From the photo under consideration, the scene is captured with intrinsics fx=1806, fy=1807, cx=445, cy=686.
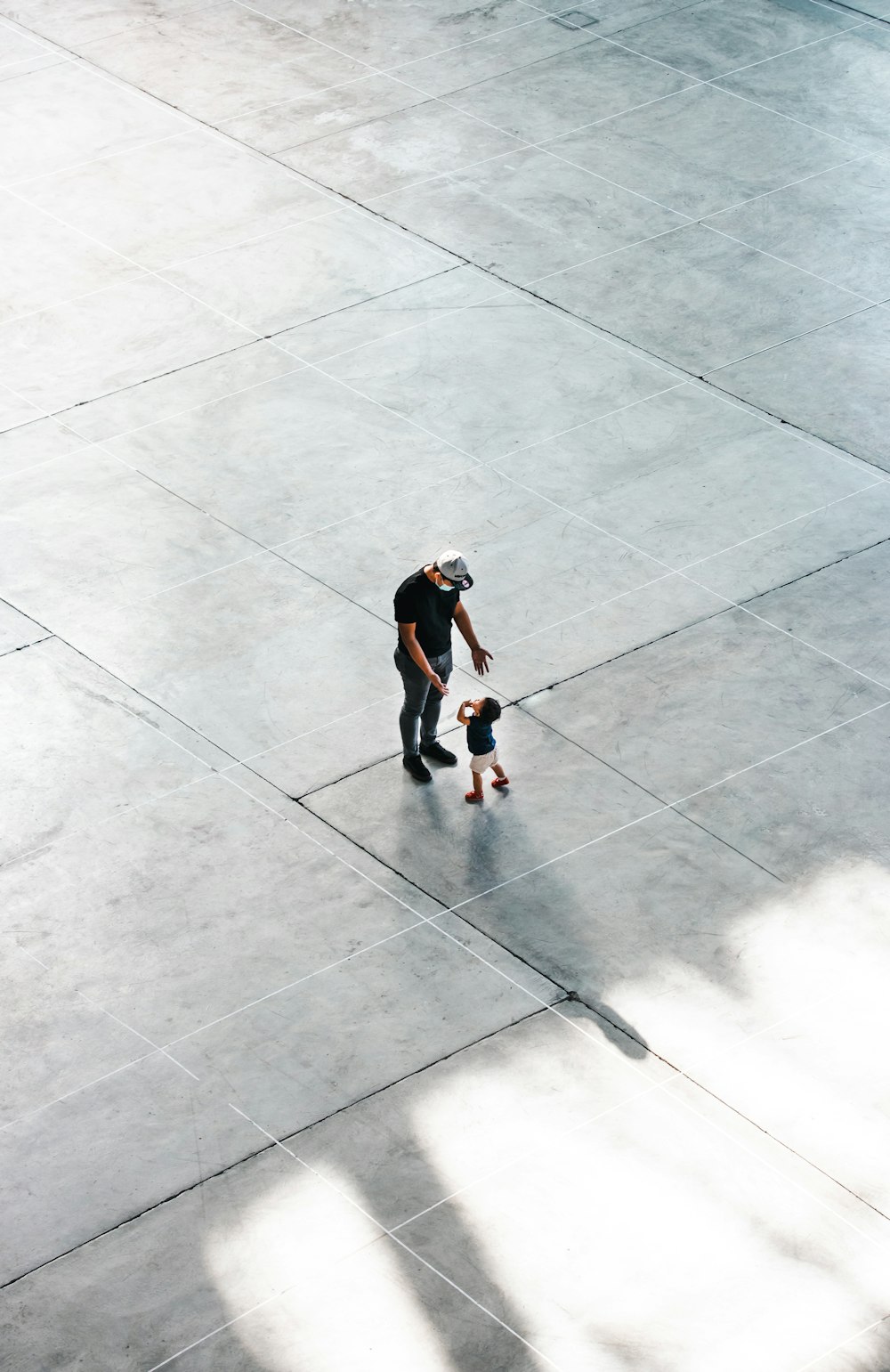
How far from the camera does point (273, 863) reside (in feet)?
35.9

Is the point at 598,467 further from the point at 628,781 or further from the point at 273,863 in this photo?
the point at 273,863

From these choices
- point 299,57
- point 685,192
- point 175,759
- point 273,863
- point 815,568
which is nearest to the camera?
point 273,863

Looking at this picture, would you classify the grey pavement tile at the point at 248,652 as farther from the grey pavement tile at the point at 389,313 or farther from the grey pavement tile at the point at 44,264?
the grey pavement tile at the point at 44,264

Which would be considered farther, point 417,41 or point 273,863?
point 417,41

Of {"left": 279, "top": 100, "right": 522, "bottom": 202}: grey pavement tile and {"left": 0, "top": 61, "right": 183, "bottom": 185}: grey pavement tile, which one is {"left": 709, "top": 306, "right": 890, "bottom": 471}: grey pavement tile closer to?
{"left": 279, "top": 100, "right": 522, "bottom": 202}: grey pavement tile

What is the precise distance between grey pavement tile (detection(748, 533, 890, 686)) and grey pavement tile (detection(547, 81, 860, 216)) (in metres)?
6.18

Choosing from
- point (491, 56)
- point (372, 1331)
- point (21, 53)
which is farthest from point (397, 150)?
point (372, 1331)

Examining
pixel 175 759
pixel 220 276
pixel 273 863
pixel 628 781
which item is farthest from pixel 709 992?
pixel 220 276

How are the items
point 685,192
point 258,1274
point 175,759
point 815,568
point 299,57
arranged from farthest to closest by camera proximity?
1. point 299,57
2. point 685,192
3. point 815,568
4. point 175,759
5. point 258,1274

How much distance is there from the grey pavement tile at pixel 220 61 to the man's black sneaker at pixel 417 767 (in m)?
11.2

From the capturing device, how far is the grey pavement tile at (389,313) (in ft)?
53.2

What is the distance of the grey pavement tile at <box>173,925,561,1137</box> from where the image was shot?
948 centimetres

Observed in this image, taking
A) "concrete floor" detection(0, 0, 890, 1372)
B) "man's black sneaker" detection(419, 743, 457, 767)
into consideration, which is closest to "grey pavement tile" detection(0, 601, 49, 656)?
"concrete floor" detection(0, 0, 890, 1372)

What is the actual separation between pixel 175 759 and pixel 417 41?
1323cm
